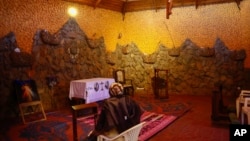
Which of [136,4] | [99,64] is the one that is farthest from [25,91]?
[136,4]

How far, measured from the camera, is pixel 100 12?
25.9ft

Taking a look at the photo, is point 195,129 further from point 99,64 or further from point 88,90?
point 99,64

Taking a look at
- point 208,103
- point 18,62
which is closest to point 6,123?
point 18,62

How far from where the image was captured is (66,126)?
4707 mm

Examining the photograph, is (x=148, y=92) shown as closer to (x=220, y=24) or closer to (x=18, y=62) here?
(x=220, y=24)

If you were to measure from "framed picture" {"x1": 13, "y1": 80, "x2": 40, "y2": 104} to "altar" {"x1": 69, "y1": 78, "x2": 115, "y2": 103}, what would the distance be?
909 mm

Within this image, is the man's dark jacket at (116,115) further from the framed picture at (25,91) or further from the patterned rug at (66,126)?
the framed picture at (25,91)

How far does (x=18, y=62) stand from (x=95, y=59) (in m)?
2.66

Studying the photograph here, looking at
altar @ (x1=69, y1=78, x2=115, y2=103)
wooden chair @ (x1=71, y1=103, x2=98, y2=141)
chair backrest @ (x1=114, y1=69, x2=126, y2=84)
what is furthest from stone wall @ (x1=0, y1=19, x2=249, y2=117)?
wooden chair @ (x1=71, y1=103, x2=98, y2=141)

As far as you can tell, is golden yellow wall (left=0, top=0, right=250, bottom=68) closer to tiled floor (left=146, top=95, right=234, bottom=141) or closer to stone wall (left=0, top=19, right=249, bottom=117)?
stone wall (left=0, top=19, right=249, bottom=117)

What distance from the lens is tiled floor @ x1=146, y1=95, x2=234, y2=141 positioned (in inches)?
163

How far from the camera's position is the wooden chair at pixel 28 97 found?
17.0 ft

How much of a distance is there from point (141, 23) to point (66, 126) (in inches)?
205

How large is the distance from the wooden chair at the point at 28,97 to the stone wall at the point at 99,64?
0.24 metres
